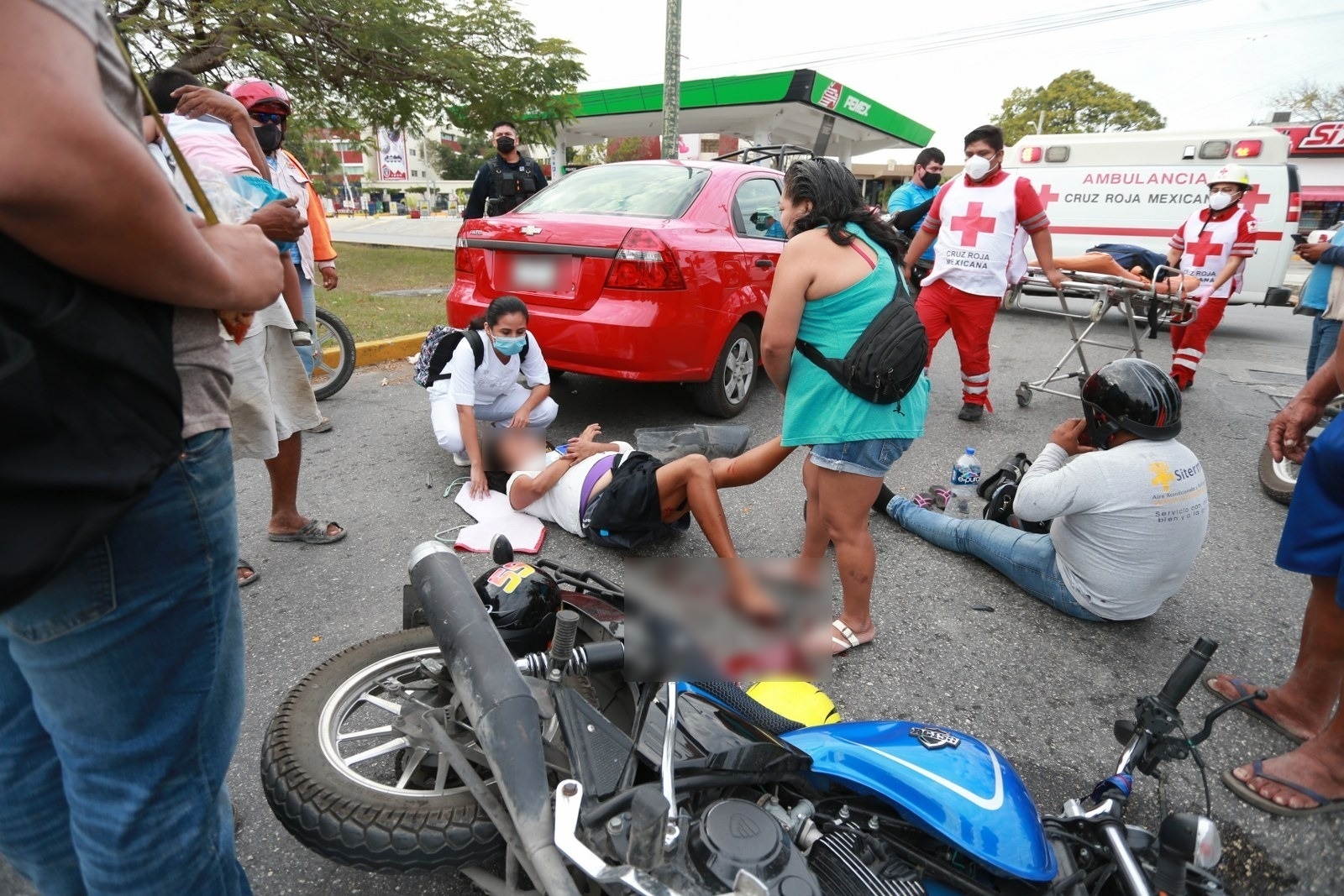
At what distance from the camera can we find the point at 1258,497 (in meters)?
4.25

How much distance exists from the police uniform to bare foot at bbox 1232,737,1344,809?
267 inches

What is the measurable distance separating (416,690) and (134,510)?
110cm

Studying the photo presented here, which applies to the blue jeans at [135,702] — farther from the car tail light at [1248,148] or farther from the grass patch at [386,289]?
the car tail light at [1248,148]

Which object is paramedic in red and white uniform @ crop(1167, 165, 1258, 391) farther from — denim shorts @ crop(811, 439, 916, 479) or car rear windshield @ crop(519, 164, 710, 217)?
denim shorts @ crop(811, 439, 916, 479)

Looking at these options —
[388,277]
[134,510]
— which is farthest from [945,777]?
[388,277]

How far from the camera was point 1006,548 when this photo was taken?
3135mm

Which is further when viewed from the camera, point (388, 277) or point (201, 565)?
point (388, 277)

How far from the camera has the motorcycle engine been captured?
3.56ft

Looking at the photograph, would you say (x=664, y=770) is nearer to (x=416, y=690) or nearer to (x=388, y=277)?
(x=416, y=690)

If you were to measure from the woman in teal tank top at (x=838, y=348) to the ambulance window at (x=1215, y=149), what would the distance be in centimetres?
967

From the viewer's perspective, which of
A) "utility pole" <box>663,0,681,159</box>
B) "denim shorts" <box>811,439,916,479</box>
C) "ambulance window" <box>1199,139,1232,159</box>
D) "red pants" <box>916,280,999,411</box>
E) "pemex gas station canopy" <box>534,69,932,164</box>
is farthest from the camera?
"pemex gas station canopy" <box>534,69,932,164</box>

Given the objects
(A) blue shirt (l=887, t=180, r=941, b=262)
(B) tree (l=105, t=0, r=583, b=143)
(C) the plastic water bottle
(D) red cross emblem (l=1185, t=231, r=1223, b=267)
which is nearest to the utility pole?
(B) tree (l=105, t=0, r=583, b=143)

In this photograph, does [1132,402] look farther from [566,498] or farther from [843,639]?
[566,498]

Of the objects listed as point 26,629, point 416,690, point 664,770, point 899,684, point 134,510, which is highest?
point 134,510
